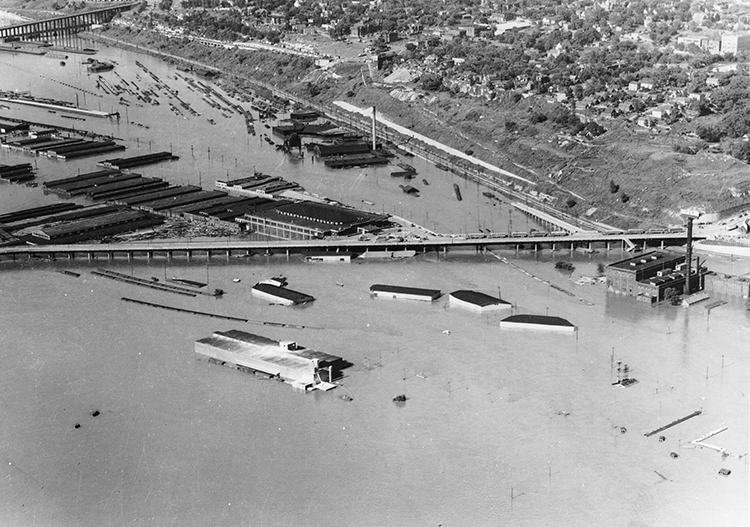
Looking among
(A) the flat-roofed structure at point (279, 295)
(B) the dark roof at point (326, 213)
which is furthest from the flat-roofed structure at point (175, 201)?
(A) the flat-roofed structure at point (279, 295)

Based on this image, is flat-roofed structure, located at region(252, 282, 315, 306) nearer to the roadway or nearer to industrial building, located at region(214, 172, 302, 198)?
the roadway

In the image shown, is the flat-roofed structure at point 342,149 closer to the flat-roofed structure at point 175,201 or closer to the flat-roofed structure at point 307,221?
the flat-roofed structure at point 175,201

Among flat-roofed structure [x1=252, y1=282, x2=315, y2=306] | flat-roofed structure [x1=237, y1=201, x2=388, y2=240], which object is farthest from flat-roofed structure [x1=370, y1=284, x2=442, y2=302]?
flat-roofed structure [x1=237, y1=201, x2=388, y2=240]

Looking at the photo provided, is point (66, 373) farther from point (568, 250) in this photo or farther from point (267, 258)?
point (568, 250)

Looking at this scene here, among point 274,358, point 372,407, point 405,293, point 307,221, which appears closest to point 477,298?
point 405,293

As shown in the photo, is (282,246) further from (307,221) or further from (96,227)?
(96,227)

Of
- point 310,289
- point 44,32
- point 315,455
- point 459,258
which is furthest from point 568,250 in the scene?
point 44,32
